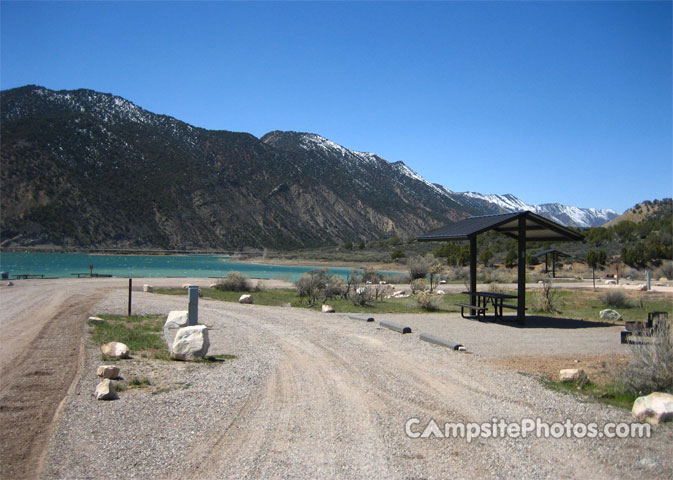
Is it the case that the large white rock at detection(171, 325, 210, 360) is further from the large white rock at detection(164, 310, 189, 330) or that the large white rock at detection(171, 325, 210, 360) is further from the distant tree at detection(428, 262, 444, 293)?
the distant tree at detection(428, 262, 444, 293)

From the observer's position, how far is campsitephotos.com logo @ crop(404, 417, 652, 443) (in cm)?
479

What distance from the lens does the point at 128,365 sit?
7.58 metres

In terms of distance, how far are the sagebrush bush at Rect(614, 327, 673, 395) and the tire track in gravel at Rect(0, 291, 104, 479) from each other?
5.98 meters

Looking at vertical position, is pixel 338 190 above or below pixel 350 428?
above

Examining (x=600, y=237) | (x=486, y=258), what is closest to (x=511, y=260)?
(x=486, y=258)

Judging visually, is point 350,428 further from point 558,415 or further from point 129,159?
point 129,159

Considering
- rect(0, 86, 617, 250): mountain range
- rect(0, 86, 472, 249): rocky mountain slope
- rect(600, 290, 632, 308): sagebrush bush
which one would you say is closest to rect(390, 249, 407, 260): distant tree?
rect(0, 86, 617, 250): mountain range

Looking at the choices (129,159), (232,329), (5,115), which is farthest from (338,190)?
(232,329)

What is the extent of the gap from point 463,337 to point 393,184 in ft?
438

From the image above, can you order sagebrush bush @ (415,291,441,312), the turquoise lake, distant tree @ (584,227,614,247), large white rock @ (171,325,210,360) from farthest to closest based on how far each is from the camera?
distant tree @ (584,227,614,247) → the turquoise lake → sagebrush bush @ (415,291,441,312) → large white rock @ (171,325,210,360)

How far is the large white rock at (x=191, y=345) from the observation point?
7.99 metres

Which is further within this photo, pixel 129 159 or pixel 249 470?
pixel 129 159

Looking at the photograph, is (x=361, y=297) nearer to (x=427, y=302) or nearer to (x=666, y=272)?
(x=427, y=302)

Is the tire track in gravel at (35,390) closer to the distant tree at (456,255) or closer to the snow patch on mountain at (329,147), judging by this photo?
the distant tree at (456,255)
